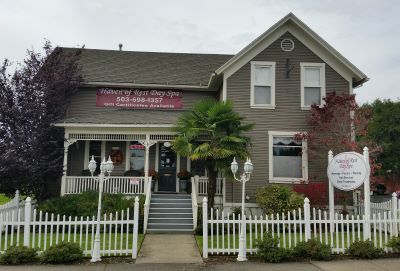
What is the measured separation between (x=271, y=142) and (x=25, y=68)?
35.6 feet

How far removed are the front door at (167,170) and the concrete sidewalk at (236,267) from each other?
9.04m

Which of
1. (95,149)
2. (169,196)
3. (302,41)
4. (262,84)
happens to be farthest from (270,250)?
(95,149)

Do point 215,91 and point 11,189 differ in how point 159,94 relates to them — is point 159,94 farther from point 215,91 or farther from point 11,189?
point 11,189

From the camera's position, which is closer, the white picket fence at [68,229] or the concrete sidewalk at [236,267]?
the concrete sidewalk at [236,267]

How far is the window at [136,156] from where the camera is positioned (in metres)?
18.4

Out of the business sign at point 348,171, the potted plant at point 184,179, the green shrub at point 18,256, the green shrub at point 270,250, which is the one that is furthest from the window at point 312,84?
the green shrub at point 18,256

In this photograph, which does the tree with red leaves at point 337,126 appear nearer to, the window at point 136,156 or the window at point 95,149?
the window at point 136,156

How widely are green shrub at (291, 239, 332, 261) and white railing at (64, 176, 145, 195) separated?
815 cm

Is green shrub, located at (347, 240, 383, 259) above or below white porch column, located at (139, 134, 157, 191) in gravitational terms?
below

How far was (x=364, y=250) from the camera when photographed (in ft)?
32.0

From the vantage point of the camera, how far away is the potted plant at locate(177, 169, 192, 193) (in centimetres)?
1738

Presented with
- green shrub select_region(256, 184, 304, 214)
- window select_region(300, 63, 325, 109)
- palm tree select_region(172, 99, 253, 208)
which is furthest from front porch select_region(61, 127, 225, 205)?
window select_region(300, 63, 325, 109)

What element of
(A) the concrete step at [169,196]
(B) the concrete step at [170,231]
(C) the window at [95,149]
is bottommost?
(B) the concrete step at [170,231]

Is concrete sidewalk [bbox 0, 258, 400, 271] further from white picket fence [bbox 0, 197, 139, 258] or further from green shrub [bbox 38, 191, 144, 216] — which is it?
green shrub [bbox 38, 191, 144, 216]
